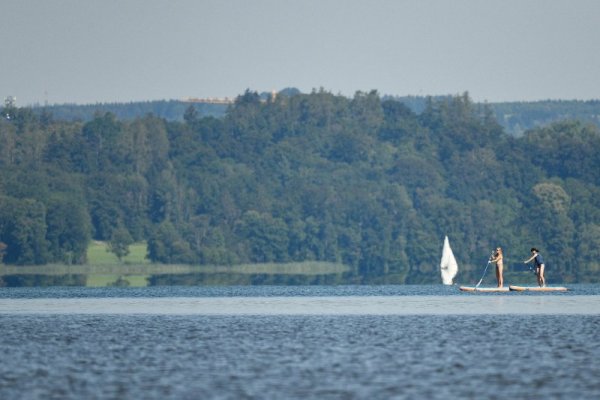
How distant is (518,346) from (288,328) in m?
12.8

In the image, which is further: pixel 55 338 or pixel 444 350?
pixel 55 338

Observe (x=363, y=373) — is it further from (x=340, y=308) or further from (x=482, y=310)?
(x=340, y=308)

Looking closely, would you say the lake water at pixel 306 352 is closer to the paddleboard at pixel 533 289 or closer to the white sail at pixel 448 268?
the paddleboard at pixel 533 289

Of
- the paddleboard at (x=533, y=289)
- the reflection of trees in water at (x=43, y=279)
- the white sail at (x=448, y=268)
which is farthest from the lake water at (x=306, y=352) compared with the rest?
the reflection of trees in water at (x=43, y=279)

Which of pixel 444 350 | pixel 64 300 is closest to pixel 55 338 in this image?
pixel 444 350

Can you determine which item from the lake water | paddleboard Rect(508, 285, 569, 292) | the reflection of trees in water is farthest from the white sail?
the reflection of trees in water

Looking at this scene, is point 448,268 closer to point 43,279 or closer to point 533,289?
point 533,289

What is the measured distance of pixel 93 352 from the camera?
46812mm

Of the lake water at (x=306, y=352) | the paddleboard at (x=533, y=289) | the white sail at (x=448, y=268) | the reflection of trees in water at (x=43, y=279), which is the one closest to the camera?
the lake water at (x=306, y=352)

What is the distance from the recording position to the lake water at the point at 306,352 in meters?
36.2

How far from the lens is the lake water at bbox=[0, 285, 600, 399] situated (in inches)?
1425

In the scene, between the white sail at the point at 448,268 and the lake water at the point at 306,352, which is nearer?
the lake water at the point at 306,352

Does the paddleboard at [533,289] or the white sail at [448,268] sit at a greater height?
the white sail at [448,268]

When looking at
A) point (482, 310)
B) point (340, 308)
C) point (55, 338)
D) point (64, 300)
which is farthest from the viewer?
point (64, 300)
